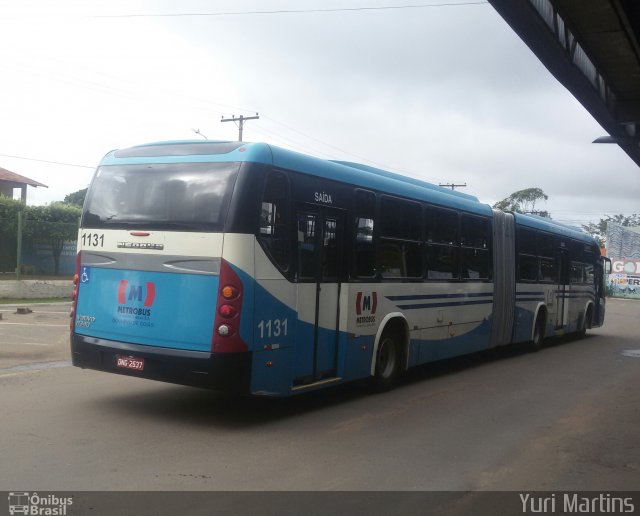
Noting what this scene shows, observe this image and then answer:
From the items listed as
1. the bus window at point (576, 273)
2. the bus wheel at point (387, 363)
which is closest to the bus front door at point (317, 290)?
the bus wheel at point (387, 363)

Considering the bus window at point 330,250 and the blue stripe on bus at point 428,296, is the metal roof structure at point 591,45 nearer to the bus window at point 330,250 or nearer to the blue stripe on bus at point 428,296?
the bus window at point 330,250

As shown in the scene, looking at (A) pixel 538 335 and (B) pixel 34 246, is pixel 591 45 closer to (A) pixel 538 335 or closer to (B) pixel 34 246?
(A) pixel 538 335

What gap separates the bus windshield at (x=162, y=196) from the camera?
7.33 m

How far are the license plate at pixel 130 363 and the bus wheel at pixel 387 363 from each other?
145 inches

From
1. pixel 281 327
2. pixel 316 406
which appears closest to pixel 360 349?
pixel 316 406

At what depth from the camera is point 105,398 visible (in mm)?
8672

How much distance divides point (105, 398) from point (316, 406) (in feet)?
9.00

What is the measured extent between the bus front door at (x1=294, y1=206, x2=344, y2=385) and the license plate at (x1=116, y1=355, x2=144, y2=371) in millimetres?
1766

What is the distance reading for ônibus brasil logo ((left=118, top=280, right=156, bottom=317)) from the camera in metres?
7.46

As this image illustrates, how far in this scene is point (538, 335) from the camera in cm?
1678

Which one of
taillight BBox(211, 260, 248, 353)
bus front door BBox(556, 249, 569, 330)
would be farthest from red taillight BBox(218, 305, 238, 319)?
bus front door BBox(556, 249, 569, 330)

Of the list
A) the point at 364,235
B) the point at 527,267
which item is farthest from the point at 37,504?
the point at 527,267

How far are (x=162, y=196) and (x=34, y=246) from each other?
16372 mm

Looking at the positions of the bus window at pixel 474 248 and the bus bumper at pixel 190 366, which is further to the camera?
the bus window at pixel 474 248
